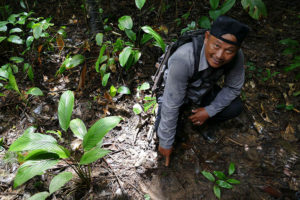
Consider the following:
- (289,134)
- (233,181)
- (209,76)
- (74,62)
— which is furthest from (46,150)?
(289,134)

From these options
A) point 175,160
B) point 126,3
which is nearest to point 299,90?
point 175,160

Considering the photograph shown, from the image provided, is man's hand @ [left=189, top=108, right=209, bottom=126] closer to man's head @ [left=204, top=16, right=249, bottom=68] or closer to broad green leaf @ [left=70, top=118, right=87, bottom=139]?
man's head @ [left=204, top=16, right=249, bottom=68]

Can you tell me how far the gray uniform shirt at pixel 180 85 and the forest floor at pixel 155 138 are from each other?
0.49 metres

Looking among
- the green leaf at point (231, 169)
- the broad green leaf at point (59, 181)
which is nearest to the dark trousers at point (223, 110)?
the green leaf at point (231, 169)

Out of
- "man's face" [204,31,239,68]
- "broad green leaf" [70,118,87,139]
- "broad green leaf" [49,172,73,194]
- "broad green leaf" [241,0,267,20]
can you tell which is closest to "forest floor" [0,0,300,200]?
"broad green leaf" [49,172,73,194]

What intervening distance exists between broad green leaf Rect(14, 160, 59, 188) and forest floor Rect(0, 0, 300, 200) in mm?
495

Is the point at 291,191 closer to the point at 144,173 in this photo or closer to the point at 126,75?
the point at 144,173

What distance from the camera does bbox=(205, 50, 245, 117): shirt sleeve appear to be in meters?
1.87

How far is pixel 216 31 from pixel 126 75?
1.77m

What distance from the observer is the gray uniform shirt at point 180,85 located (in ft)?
5.11

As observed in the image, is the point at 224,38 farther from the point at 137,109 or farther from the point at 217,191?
the point at 217,191

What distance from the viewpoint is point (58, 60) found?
309 centimetres

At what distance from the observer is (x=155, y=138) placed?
2.29 meters

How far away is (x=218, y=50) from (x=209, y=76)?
1.17 ft
